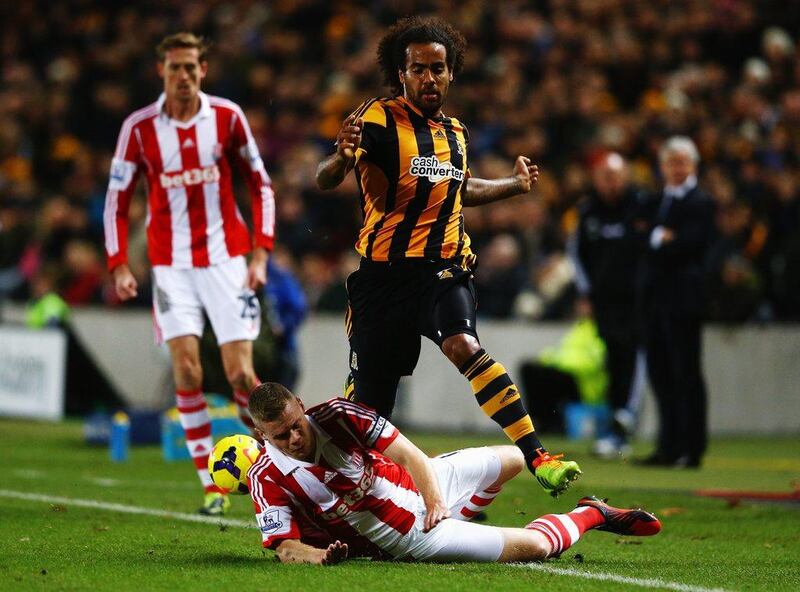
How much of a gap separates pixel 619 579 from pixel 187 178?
12.5 feet

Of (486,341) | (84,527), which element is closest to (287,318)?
(486,341)

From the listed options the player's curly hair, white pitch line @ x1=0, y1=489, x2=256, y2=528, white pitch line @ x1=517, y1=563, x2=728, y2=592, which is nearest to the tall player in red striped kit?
white pitch line @ x1=0, y1=489, x2=256, y2=528

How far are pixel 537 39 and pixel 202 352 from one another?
906 centimetres

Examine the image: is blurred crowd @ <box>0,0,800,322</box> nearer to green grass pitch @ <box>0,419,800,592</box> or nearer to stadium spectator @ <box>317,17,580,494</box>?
green grass pitch @ <box>0,419,800,592</box>

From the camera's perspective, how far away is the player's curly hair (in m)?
7.09

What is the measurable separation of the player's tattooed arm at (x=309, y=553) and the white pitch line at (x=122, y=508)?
67.1 inches

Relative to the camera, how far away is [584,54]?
1880 centimetres

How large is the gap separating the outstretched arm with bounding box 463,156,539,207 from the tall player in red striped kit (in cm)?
162

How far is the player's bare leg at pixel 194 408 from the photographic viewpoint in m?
8.35

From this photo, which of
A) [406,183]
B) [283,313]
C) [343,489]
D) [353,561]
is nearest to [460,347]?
[406,183]

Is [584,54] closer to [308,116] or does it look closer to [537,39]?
[537,39]

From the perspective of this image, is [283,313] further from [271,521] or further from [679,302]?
[271,521]

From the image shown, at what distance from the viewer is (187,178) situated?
8.59 m

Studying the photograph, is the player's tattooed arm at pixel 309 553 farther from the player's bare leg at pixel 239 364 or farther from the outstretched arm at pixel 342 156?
the player's bare leg at pixel 239 364
